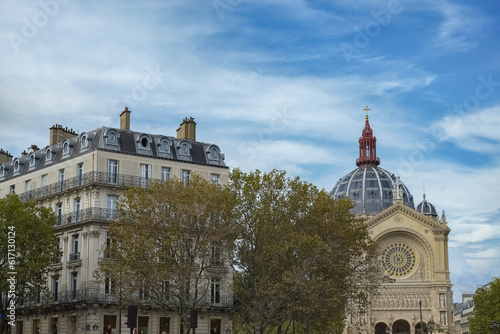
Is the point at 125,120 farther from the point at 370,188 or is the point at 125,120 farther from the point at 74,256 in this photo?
the point at 370,188

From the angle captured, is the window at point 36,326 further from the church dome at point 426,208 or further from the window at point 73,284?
the church dome at point 426,208

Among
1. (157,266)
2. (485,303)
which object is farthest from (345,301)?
(485,303)

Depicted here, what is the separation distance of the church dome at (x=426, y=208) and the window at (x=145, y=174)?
97.1m

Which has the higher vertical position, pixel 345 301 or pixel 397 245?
pixel 397 245

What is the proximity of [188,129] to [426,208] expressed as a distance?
92.6m

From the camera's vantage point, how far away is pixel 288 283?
168 ft

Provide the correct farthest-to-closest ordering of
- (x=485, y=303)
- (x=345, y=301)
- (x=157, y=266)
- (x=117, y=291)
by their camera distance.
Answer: (x=485, y=303), (x=345, y=301), (x=117, y=291), (x=157, y=266)

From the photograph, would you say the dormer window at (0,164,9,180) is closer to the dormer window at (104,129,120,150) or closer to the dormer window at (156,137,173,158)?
the dormer window at (104,129,120,150)

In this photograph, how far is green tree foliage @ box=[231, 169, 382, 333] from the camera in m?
51.3

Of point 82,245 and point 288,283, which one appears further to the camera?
point 82,245

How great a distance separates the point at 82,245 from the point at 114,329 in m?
6.19

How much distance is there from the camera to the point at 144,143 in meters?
58.1

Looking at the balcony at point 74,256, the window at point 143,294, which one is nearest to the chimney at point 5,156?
the balcony at point 74,256

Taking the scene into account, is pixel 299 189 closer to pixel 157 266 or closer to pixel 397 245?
pixel 157 266
